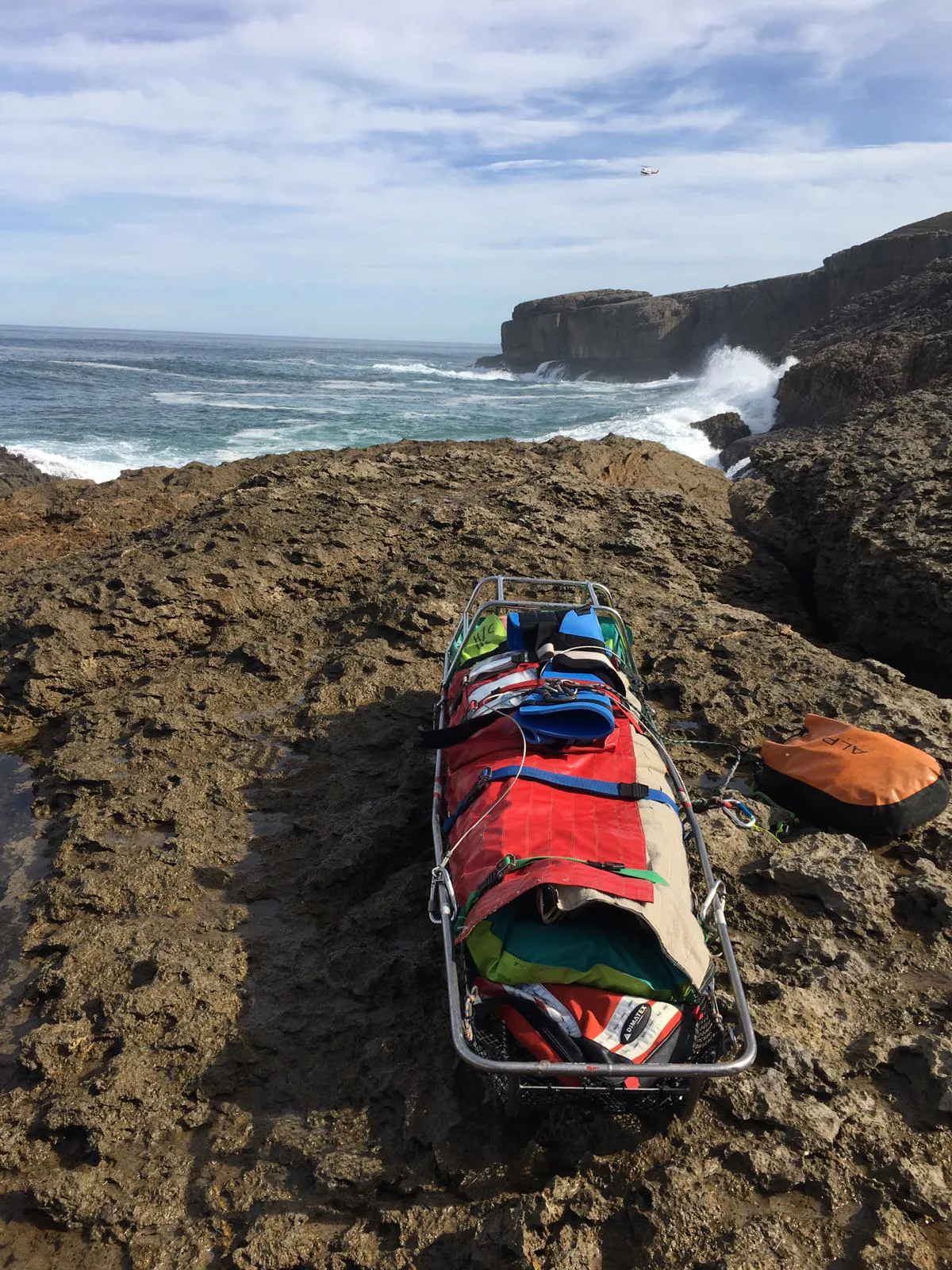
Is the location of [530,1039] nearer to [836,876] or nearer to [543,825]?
[543,825]

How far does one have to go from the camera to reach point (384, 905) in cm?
307

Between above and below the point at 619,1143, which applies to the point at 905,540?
above

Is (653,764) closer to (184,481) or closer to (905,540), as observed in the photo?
(905,540)

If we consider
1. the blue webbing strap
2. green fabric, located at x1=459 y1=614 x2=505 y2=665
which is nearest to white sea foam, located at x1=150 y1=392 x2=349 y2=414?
green fabric, located at x1=459 y1=614 x2=505 y2=665

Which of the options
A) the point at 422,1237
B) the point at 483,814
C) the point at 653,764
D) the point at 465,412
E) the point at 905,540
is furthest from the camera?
the point at 465,412

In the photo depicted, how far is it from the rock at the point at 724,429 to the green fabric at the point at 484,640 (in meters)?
16.7

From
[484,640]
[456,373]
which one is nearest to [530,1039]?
[484,640]

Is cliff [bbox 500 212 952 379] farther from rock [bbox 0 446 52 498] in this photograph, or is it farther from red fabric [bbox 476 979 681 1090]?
red fabric [bbox 476 979 681 1090]

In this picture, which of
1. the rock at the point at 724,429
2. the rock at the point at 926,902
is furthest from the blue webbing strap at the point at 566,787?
the rock at the point at 724,429

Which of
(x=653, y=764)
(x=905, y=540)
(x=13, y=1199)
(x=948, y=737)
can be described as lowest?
(x=13, y=1199)

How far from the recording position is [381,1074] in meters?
2.36

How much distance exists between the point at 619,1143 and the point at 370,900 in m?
1.36

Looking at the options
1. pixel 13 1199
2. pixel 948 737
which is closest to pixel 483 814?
pixel 13 1199

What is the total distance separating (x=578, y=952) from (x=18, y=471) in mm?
14103
